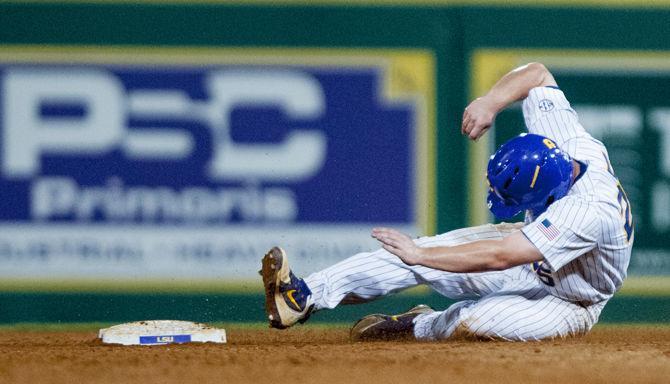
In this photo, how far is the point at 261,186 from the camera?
6844mm

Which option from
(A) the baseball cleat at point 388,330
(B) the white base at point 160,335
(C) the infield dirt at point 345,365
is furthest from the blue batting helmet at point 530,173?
(B) the white base at point 160,335

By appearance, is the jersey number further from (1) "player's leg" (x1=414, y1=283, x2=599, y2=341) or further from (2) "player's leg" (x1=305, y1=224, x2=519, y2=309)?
Answer: (2) "player's leg" (x1=305, y1=224, x2=519, y2=309)

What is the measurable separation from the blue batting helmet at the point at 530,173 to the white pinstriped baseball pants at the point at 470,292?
1.67ft

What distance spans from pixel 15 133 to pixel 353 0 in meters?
2.30

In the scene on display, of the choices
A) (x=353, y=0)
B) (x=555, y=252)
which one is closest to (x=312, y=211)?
(x=353, y=0)

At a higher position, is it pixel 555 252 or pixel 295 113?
pixel 295 113

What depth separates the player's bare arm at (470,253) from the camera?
4.39m

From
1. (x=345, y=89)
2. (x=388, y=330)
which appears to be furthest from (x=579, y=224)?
(x=345, y=89)

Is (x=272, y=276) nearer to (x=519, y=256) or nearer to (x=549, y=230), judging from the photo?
(x=519, y=256)

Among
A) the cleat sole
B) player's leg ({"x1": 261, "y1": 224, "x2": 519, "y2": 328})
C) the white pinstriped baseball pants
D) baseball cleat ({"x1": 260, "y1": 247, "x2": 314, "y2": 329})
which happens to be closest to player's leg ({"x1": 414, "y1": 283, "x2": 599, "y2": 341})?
the white pinstriped baseball pants

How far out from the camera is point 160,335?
5020 millimetres

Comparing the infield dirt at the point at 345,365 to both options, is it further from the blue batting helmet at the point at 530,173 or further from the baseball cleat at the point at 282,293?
the blue batting helmet at the point at 530,173

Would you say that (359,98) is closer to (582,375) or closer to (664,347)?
(664,347)

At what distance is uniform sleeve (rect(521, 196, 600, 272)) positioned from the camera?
4449 millimetres
